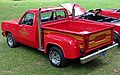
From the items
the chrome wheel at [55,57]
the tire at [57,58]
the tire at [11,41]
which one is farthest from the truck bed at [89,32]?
the tire at [11,41]

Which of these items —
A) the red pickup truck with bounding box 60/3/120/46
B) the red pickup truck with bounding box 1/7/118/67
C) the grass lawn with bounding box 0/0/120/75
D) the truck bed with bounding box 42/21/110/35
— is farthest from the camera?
the red pickup truck with bounding box 60/3/120/46

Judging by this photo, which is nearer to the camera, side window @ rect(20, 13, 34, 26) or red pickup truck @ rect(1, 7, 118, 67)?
red pickup truck @ rect(1, 7, 118, 67)

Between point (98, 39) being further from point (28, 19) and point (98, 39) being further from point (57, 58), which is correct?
point (28, 19)

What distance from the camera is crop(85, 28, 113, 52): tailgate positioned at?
578 cm

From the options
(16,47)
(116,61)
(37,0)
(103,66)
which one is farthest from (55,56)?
(37,0)

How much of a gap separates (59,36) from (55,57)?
25.8 inches

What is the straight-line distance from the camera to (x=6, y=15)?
15.2 metres

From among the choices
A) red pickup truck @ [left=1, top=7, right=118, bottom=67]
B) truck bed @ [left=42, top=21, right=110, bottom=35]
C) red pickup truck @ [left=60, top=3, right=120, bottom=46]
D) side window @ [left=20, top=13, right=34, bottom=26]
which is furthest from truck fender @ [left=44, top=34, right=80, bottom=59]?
red pickup truck @ [left=60, top=3, right=120, bottom=46]

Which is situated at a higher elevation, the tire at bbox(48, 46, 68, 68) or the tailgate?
the tailgate

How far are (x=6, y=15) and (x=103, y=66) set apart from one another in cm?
1039

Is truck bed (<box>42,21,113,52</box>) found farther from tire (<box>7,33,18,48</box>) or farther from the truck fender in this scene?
tire (<box>7,33,18,48</box>)

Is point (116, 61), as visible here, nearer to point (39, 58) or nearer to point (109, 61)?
point (109, 61)

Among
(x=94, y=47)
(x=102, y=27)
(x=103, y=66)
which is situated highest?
(x=102, y=27)

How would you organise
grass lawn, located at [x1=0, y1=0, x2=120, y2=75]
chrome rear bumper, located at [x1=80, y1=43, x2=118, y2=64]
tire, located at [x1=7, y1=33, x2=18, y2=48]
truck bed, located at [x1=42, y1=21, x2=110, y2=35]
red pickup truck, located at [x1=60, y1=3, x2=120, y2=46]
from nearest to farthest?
1. chrome rear bumper, located at [x1=80, y1=43, x2=118, y2=64]
2. grass lawn, located at [x1=0, y1=0, x2=120, y2=75]
3. truck bed, located at [x1=42, y1=21, x2=110, y2=35]
4. red pickup truck, located at [x1=60, y1=3, x2=120, y2=46]
5. tire, located at [x1=7, y1=33, x2=18, y2=48]
